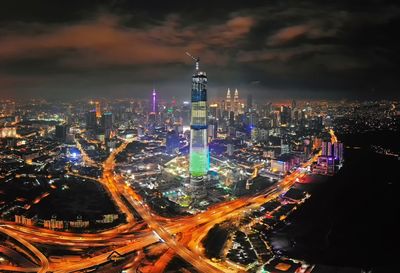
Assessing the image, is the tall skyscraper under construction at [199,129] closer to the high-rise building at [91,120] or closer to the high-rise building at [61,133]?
the high-rise building at [61,133]

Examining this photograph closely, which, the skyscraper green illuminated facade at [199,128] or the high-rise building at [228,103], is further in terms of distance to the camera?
the high-rise building at [228,103]

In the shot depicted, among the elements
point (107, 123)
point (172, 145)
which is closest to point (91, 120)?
point (107, 123)

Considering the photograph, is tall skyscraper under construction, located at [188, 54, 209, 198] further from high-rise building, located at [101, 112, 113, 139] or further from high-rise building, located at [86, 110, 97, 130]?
high-rise building, located at [86, 110, 97, 130]

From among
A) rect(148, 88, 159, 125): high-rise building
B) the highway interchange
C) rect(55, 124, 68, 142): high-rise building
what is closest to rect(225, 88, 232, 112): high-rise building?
rect(148, 88, 159, 125): high-rise building

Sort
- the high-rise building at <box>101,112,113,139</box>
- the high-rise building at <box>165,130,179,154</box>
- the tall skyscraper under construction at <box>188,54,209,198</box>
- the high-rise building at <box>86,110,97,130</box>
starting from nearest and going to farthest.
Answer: the tall skyscraper under construction at <box>188,54,209,198</box> → the high-rise building at <box>165,130,179,154</box> → the high-rise building at <box>101,112,113,139</box> → the high-rise building at <box>86,110,97,130</box>

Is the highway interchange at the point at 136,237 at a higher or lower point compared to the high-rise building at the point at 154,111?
lower

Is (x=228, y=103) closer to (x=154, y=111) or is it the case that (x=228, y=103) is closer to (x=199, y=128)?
(x=154, y=111)

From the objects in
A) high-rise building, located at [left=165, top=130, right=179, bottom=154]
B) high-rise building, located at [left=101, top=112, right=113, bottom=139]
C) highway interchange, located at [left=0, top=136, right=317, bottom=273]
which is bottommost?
highway interchange, located at [left=0, top=136, right=317, bottom=273]

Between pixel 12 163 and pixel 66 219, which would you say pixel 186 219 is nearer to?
pixel 66 219

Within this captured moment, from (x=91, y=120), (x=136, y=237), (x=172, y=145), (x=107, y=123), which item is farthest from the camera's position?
(x=91, y=120)

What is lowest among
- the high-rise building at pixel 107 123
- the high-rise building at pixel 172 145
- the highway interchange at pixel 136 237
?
the highway interchange at pixel 136 237

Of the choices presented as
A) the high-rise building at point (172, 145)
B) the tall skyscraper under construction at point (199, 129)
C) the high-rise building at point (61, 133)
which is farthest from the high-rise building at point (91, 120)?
the tall skyscraper under construction at point (199, 129)
